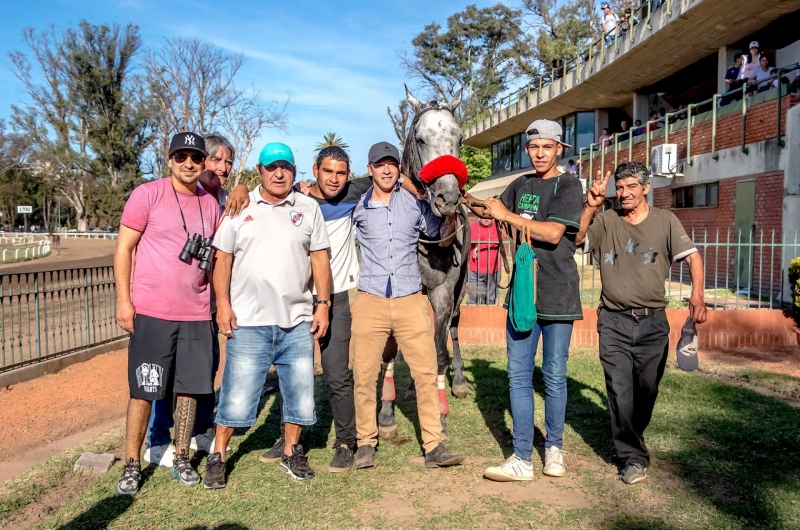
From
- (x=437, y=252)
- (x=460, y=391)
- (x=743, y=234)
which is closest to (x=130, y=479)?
(x=437, y=252)

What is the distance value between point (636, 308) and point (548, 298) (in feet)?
2.24

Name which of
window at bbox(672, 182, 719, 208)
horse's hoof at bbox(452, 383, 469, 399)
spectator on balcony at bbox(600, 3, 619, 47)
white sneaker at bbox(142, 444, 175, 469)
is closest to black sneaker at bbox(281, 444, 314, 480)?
white sneaker at bbox(142, 444, 175, 469)

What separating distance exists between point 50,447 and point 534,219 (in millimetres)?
4400

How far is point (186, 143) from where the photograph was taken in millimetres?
3705

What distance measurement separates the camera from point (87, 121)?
49.6 meters

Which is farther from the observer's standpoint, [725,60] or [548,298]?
[725,60]

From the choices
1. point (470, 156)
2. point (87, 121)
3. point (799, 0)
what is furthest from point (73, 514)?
point (87, 121)

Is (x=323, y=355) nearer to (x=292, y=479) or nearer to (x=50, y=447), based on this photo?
(x=292, y=479)

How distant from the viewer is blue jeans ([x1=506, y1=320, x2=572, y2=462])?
3.74 m

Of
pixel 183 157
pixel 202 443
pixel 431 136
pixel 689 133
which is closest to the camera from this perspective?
pixel 183 157

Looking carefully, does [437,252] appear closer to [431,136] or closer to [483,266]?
[431,136]

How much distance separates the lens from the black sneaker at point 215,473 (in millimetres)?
3779

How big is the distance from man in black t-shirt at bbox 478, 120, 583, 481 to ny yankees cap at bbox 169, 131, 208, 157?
1.90 metres

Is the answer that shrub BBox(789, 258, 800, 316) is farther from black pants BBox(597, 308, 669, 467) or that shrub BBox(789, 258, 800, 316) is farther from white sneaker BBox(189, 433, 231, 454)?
white sneaker BBox(189, 433, 231, 454)
